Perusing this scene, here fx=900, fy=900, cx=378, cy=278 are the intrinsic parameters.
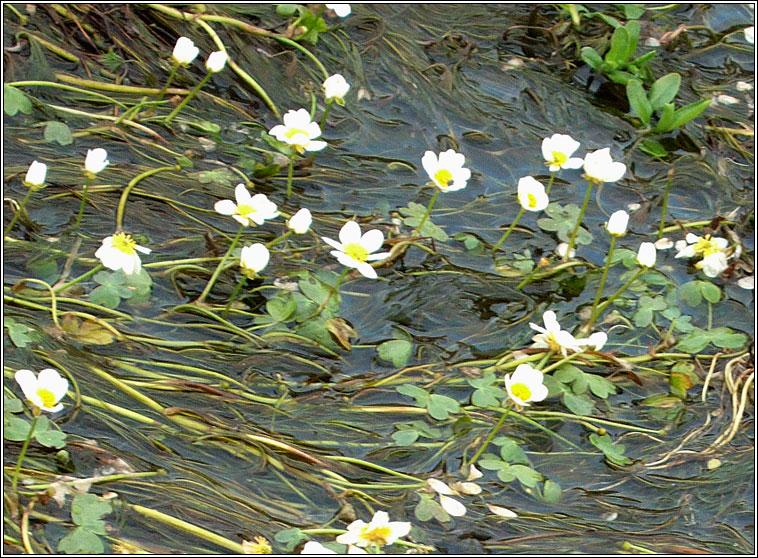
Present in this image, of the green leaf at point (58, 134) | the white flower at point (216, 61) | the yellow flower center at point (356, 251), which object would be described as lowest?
the yellow flower center at point (356, 251)

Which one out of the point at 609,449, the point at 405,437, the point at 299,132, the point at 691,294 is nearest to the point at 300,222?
the point at 299,132

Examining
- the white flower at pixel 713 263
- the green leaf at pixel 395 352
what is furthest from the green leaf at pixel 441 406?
the white flower at pixel 713 263

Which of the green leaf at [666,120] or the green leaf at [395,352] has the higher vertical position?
the green leaf at [666,120]

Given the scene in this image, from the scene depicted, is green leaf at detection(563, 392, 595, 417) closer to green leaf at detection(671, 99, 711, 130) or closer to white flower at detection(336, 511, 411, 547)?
white flower at detection(336, 511, 411, 547)

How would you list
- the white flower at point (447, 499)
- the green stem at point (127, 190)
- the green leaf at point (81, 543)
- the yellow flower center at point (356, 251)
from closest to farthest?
the green leaf at point (81, 543), the white flower at point (447, 499), the yellow flower center at point (356, 251), the green stem at point (127, 190)

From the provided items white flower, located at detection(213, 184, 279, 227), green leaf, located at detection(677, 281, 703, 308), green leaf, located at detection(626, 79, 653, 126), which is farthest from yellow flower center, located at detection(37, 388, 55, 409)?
green leaf, located at detection(626, 79, 653, 126)

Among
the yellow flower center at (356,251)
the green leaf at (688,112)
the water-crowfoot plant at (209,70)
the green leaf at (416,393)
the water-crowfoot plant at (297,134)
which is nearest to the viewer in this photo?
the green leaf at (416,393)

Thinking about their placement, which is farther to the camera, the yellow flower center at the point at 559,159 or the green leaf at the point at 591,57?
the green leaf at the point at 591,57

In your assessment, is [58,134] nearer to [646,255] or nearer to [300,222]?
[300,222]

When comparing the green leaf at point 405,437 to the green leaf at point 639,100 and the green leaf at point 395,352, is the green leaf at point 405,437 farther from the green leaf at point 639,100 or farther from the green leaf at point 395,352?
the green leaf at point 639,100
